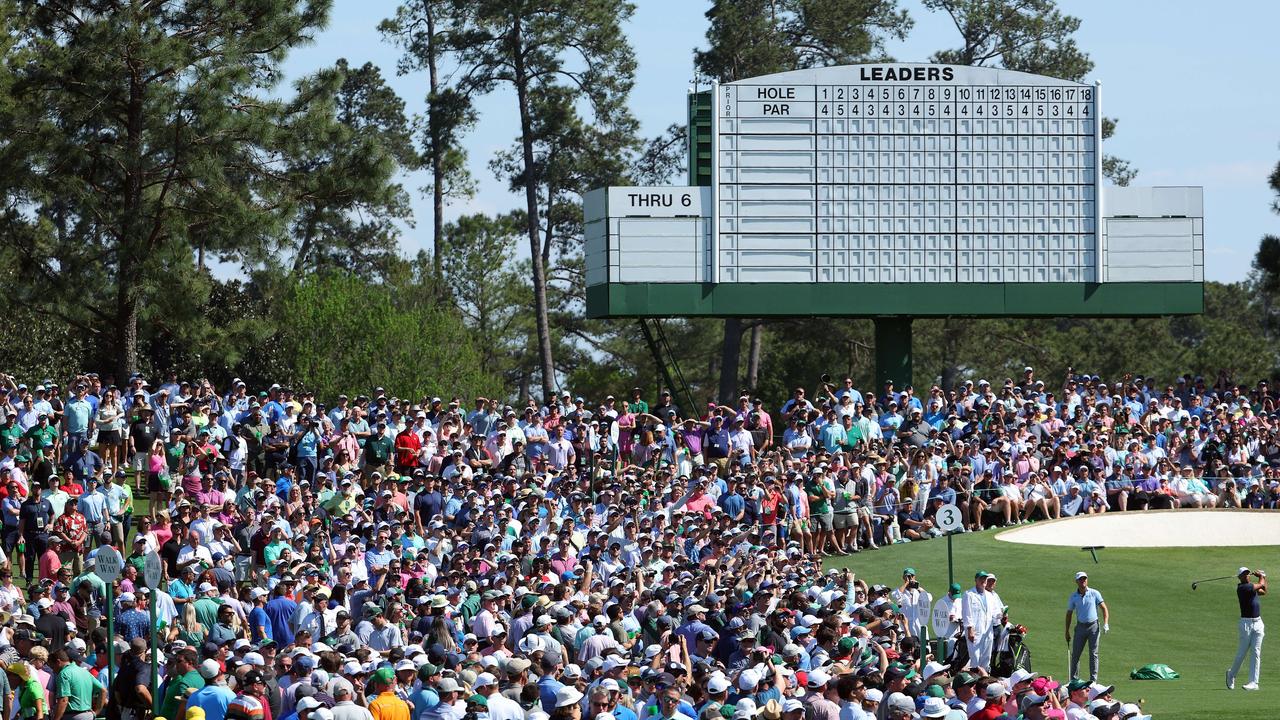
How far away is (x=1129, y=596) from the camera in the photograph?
3012cm

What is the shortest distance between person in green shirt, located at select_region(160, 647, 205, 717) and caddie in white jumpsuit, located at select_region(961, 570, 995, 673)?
402 inches

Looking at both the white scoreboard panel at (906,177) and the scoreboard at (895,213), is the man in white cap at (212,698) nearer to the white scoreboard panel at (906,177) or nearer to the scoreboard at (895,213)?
the scoreboard at (895,213)

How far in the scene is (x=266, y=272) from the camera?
4194 centimetres

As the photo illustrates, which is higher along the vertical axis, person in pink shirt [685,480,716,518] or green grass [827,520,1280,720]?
person in pink shirt [685,480,716,518]

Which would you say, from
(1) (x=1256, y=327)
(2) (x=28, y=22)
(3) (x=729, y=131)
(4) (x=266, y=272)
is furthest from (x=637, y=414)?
(1) (x=1256, y=327)

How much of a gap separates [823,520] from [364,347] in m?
27.2

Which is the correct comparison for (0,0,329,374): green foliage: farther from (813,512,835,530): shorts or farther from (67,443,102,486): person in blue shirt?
(813,512,835,530): shorts

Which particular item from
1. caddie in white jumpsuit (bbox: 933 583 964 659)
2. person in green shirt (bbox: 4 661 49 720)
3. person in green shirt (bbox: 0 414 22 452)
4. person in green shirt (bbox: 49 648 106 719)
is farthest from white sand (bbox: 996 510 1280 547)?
person in green shirt (bbox: 4 661 49 720)

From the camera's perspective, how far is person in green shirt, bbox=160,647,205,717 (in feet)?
51.4

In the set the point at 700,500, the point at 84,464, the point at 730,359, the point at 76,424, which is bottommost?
the point at 700,500

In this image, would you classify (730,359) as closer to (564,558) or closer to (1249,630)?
(564,558)

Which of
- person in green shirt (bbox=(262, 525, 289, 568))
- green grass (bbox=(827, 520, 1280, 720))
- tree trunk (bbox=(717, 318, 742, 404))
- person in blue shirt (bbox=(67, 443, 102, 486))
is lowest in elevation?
green grass (bbox=(827, 520, 1280, 720))

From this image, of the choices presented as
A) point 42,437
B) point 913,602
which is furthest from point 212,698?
point 42,437

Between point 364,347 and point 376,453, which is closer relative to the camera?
point 376,453
